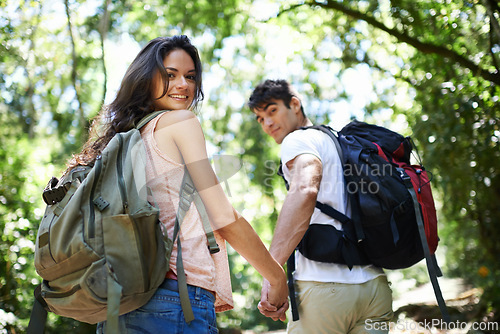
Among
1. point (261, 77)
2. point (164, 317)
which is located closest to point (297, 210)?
point (164, 317)

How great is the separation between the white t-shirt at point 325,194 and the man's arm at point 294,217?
0.09 meters

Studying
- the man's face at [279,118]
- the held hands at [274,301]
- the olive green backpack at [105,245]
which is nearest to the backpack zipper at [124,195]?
the olive green backpack at [105,245]

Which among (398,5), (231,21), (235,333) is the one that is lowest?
(235,333)

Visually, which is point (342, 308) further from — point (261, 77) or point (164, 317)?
point (261, 77)

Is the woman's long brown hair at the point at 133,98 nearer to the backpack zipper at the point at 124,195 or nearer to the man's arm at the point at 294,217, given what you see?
the backpack zipper at the point at 124,195

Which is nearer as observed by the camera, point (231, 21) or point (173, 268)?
point (173, 268)

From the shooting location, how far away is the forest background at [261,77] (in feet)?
16.0

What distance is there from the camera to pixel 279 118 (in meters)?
3.35

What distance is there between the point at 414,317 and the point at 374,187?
4.98 meters

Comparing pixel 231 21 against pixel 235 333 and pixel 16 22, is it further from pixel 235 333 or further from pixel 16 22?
pixel 235 333

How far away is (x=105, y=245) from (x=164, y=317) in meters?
0.31

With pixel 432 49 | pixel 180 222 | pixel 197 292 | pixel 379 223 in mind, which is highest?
pixel 432 49

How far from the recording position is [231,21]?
817cm

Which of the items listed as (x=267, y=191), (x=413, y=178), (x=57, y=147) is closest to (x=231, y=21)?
(x=267, y=191)
